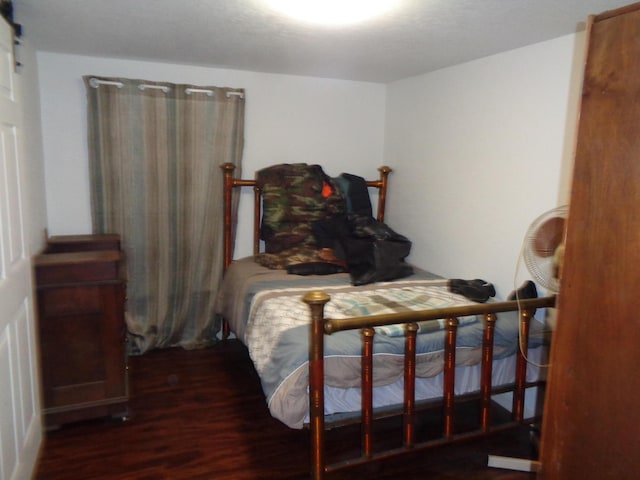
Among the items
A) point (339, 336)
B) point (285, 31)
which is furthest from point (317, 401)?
point (285, 31)

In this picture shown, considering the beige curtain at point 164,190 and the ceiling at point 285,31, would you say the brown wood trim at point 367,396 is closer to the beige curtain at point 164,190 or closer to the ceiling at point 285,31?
the ceiling at point 285,31

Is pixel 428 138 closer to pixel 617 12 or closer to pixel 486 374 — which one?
pixel 486 374

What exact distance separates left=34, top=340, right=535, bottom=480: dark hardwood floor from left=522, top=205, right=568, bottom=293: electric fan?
99cm

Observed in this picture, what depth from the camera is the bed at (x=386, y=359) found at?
177 centimetres

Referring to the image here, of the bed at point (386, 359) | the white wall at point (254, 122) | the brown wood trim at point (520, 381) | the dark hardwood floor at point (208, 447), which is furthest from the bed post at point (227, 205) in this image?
the brown wood trim at point (520, 381)

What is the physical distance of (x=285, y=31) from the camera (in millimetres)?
2301

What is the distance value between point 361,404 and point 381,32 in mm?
1736

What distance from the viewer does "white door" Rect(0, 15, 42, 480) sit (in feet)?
5.28

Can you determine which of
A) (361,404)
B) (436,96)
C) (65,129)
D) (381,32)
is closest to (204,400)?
(361,404)

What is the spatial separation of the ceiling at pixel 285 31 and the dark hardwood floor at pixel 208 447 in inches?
79.2

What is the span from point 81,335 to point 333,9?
196cm

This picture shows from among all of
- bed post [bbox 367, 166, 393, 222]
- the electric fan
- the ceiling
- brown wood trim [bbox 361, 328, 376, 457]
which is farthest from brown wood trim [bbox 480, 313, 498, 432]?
bed post [bbox 367, 166, 393, 222]

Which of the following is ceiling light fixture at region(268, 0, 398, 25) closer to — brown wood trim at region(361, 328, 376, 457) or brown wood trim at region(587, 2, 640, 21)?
brown wood trim at region(587, 2, 640, 21)

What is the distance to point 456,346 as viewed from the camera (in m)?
2.03
